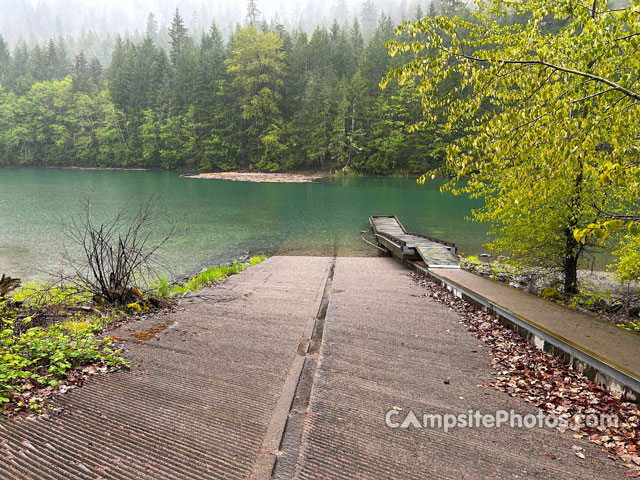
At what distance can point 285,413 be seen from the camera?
10.8ft

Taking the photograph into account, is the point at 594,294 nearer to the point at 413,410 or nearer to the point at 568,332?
the point at 568,332

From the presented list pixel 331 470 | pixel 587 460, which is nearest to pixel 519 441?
pixel 587 460

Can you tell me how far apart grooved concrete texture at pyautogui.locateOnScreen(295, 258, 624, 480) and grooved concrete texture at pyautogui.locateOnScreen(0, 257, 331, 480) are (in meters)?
0.54

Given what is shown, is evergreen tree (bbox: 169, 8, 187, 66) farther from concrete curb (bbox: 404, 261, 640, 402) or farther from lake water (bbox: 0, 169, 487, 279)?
concrete curb (bbox: 404, 261, 640, 402)

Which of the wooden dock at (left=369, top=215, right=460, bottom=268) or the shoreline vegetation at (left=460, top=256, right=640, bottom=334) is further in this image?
the wooden dock at (left=369, top=215, right=460, bottom=268)

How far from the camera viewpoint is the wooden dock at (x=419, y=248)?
11.0m

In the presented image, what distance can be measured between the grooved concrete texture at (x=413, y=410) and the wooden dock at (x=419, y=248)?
17.4ft

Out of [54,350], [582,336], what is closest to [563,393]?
[582,336]

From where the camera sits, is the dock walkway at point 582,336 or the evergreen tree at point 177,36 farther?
the evergreen tree at point 177,36

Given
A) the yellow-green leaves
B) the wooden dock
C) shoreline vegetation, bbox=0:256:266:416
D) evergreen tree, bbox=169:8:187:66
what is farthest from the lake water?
evergreen tree, bbox=169:8:187:66

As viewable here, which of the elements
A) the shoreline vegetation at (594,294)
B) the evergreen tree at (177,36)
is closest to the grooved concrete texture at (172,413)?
the shoreline vegetation at (594,294)

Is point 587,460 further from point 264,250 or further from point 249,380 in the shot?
point 264,250

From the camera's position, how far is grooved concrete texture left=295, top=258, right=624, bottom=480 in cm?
262

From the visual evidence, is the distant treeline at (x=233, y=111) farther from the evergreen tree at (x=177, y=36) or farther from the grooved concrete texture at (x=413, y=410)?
the grooved concrete texture at (x=413, y=410)
